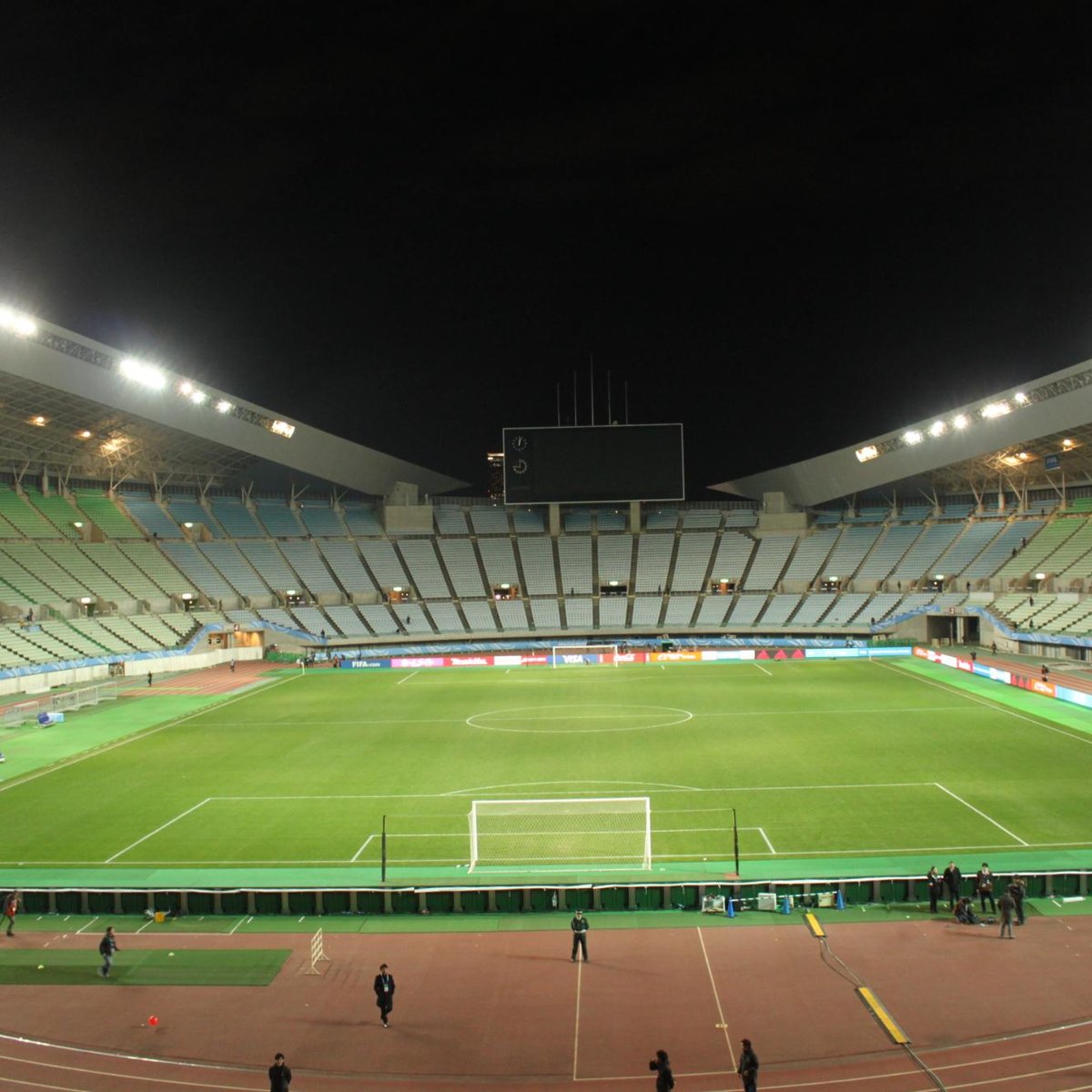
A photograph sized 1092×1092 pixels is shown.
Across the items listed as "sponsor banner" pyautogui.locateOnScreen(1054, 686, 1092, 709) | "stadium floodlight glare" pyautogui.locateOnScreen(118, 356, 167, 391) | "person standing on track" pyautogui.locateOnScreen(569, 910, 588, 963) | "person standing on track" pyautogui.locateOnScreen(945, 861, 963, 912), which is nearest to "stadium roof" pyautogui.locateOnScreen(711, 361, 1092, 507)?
"sponsor banner" pyautogui.locateOnScreen(1054, 686, 1092, 709)

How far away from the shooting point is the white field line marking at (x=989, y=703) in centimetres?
3531

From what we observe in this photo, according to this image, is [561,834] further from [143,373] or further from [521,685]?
[143,373]

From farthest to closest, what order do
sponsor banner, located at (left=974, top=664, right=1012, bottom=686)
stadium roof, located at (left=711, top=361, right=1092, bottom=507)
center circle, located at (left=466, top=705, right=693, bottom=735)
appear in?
stadium roof, located at (left=711, top=361, right=1092, bottom=507) → sponsor banner, located at (left=974, top=664, right=1012, bottom=686) → center circle, located at (left=466, top=705, right=693, bottom=735)

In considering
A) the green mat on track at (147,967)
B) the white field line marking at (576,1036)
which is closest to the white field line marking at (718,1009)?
the white field line marking at (576,1036)

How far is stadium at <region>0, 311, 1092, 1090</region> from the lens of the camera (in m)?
19.6

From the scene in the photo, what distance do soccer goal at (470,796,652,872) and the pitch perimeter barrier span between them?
2.03 meters

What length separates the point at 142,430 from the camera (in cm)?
5825

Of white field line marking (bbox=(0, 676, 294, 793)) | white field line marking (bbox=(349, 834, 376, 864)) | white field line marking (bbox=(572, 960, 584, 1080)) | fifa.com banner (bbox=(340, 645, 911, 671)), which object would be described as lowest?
white field line marking (bbox=(572, 960, 584, 1080))

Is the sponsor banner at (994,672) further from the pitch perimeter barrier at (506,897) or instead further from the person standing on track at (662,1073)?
the person standing on track at (662,1073)

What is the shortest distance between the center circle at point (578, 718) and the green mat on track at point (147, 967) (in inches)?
848

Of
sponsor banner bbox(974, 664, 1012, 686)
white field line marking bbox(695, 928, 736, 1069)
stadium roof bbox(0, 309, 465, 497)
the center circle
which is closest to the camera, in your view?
white field line marking bbox(695, 928, 736, 1069)

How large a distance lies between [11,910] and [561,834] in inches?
472

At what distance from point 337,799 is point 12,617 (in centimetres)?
→ 3486

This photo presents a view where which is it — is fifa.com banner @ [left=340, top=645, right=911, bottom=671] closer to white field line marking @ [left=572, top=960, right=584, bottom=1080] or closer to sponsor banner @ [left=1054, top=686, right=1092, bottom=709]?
sponsor banner @ [left=1054, top=686, right=1092, bottom=709]
